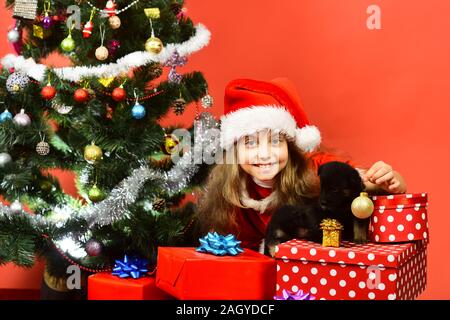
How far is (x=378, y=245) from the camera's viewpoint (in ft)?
4.78

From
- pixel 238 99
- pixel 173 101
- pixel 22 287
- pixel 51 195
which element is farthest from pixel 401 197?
pixel 22 287

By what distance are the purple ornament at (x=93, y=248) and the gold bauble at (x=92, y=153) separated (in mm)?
231

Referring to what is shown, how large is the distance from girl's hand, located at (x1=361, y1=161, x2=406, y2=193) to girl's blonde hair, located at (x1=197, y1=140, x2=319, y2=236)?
0.22m

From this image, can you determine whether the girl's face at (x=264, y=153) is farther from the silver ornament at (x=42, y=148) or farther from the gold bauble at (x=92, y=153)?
the silver ornament at (x=42, y=148)

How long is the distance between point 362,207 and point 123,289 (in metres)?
0.61

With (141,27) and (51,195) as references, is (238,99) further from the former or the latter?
(51,195)

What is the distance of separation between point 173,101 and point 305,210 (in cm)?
48

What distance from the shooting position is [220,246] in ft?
5.01

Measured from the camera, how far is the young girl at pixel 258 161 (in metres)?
1.74

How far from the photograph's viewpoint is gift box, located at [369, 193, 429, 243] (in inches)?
57.4

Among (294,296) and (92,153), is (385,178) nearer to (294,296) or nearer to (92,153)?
(294,296)

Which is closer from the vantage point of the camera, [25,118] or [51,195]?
[25,118]

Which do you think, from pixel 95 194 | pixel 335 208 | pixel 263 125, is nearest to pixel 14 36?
pixel 95 194

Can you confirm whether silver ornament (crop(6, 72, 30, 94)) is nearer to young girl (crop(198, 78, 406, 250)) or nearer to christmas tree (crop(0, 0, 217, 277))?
christmas tree (crop(0, 0, 217, 277))
